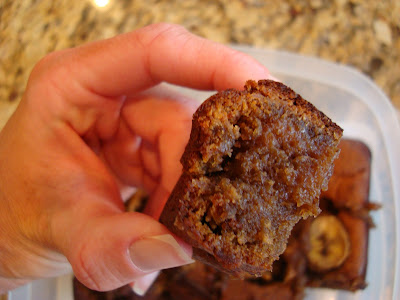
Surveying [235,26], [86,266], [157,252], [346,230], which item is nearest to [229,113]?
[157,252]

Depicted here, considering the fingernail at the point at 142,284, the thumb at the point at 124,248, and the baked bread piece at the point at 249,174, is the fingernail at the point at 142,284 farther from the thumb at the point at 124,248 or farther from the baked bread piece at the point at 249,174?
the baked bread piece at the point at 249,174

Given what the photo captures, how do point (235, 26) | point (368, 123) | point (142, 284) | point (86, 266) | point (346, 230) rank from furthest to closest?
point (235, 26), point (368, 123), point (346, 230), point (142, 284), point (86, 266)

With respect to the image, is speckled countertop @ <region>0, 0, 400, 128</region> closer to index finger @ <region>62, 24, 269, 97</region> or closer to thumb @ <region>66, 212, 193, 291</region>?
index finger @ <region>62, 24, 269, 97</region>

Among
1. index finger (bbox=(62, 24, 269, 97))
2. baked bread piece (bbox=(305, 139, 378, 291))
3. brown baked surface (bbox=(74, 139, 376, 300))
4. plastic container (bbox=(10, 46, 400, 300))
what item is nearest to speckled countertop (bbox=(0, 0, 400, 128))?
plastic container (bbox=(10, 46, 400, 300))

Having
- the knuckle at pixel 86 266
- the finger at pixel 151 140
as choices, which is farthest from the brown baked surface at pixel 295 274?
the knuckle at pixel 86 266

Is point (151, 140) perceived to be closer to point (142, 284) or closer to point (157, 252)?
point (157, 252)

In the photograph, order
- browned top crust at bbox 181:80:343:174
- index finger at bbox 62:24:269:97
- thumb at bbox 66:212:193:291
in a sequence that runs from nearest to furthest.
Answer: browned top crust at bbox 181:80:343:174 < thumb at bbox 66:212:193:291 < index finger at bbox 62:24:269:97
